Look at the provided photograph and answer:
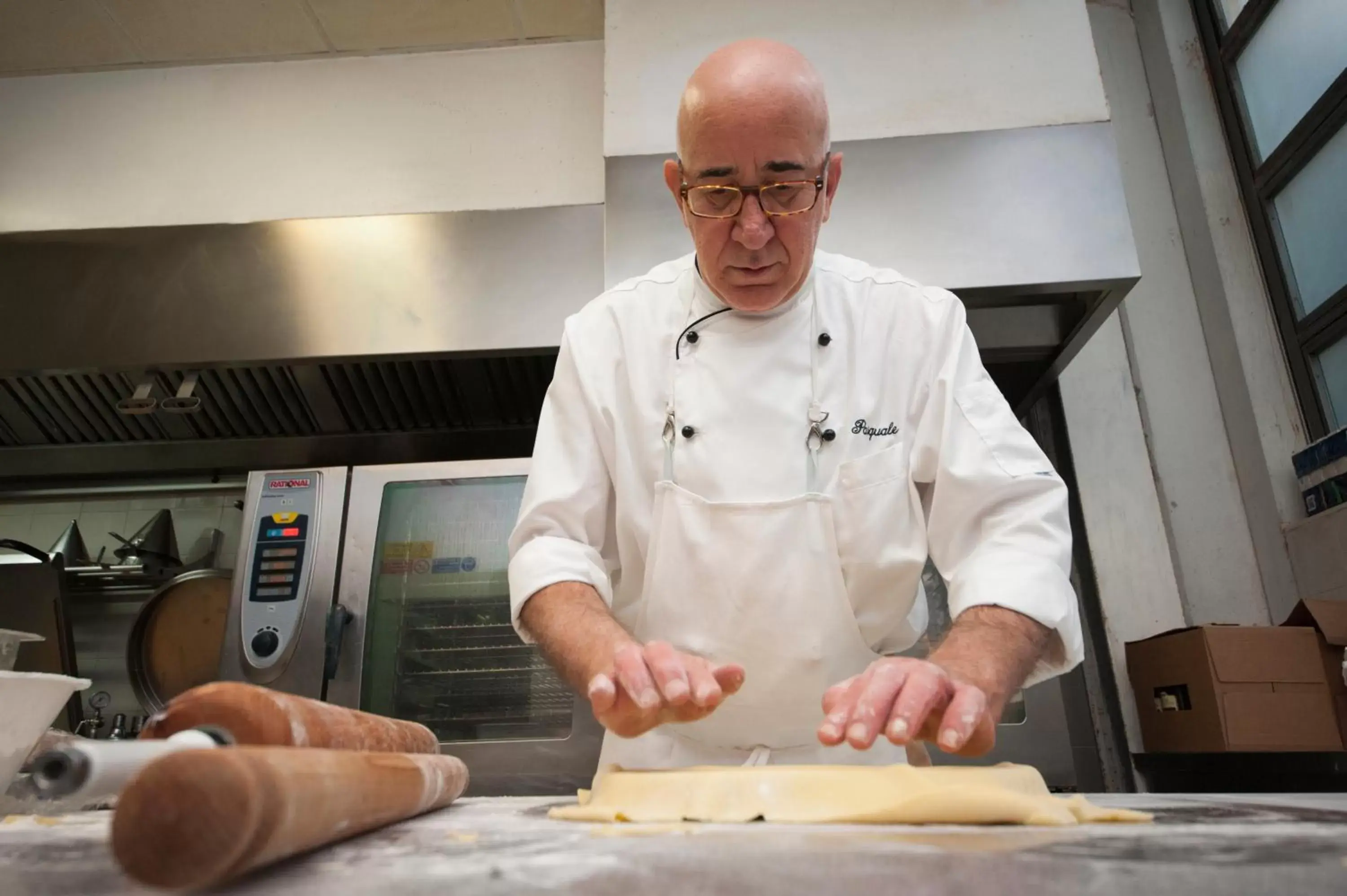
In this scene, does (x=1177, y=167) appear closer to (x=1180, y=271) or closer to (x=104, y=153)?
(x=1180, y=271)

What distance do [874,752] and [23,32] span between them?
2.95 m

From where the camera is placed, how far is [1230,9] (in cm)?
255

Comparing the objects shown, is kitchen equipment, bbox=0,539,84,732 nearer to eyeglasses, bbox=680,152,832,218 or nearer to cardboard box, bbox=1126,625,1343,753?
eyeglasses, bbox=680,152,832,218

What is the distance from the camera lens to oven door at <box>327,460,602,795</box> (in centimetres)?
184

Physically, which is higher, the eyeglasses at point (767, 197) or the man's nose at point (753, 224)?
the eyeglasses at point (767, 197)

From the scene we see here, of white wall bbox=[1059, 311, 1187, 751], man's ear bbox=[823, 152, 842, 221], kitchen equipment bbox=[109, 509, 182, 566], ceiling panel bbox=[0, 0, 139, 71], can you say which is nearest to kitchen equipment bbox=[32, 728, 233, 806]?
man's ear bbox=[823, 152, 842, 221]

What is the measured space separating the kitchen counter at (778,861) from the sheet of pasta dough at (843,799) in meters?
0.03

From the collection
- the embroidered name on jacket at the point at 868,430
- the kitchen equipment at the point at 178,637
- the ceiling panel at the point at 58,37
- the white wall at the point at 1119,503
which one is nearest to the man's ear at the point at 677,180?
the embroidered name on jacket at the point at 868,430

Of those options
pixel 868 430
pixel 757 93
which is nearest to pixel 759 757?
pixel 868 430

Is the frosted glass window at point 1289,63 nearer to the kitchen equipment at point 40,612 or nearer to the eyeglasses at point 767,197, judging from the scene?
the eyeglasses at point 767,197

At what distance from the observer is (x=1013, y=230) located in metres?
1.85

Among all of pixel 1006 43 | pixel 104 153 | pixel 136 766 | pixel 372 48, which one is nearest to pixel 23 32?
pixel 104 153

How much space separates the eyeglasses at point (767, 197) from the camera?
1129 millimetres

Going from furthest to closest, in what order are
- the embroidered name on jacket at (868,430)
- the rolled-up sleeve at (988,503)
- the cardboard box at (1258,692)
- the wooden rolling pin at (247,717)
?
the cardboard box at (1258,692) < the embroidered name on jacket at (868,430) < the rolled-up sleeve at (988,503) < the wooden rolling pin at (247,717)
